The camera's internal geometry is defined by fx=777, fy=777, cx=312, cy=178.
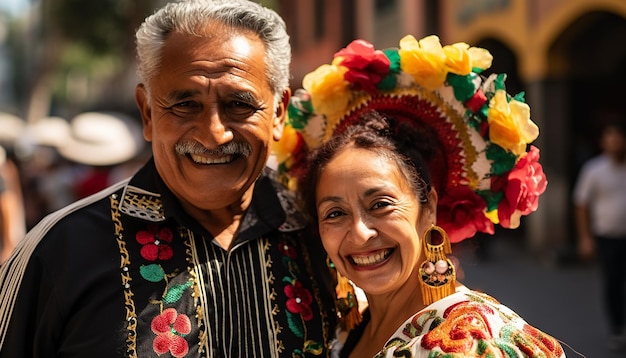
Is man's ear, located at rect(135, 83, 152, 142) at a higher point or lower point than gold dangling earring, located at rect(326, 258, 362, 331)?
higher

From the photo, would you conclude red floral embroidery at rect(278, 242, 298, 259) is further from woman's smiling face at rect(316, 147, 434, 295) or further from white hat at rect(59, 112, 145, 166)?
white hat at rect(59, 112, 145, 166)

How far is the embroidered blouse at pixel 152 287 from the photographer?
2232 millimetres

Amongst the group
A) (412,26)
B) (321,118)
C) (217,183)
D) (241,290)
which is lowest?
(241,290)

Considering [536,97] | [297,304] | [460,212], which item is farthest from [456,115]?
[536,97]

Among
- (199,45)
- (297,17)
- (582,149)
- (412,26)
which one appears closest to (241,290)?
(199,45)

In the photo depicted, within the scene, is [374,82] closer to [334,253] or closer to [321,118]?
[321,118]

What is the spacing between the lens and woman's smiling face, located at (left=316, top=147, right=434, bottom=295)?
234 centimetres

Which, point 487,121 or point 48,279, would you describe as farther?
point 487,121

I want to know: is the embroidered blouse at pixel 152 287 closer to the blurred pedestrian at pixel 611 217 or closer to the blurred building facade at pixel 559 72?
the blurred pedestrian at pixel 611 217

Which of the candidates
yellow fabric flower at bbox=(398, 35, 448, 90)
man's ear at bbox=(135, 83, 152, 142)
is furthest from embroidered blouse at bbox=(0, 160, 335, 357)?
yellow fabric flower at bbox=(398, 35, 448, 90)

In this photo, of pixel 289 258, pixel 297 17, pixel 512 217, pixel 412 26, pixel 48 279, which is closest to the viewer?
pixel 48 279

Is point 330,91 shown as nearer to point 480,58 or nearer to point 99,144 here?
point 480,58

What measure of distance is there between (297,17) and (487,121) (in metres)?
21.0

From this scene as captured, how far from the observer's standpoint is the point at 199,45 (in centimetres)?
232
